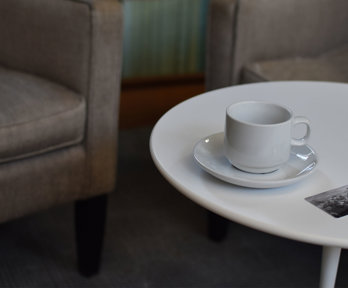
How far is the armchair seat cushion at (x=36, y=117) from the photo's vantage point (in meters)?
1.18

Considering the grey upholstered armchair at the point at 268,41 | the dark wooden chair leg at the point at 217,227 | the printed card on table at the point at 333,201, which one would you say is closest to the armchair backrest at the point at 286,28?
the grey upholstered armchair at the point at 268,41

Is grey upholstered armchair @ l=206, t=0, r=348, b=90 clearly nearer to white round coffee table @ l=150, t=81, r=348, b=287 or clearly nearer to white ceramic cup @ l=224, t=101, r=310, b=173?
white round coffee table @ l=150, t=81, r=348, b=287

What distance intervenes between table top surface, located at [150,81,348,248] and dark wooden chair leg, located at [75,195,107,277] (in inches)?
16.8

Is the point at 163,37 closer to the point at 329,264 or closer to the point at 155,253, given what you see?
the point at 155,253

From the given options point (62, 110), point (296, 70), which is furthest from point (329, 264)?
point (296, 70)

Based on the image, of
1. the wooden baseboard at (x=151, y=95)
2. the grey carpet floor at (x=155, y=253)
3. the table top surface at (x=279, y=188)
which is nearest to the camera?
the table top surface at (x=279, y=188)

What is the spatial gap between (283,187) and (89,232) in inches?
26.7

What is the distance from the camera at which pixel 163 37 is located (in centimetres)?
239

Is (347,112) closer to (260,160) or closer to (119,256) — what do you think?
(260,160)

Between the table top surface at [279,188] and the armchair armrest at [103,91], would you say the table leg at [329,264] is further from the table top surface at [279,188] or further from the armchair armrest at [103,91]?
the armchair armrest at [103,91]

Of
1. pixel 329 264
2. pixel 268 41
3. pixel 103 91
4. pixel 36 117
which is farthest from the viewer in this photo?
pixel 268 41

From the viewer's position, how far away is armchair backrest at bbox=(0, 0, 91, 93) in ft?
4.25

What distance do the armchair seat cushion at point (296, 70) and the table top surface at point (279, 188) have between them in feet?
1.20

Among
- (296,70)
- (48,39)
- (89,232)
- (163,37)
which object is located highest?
(48,39)
